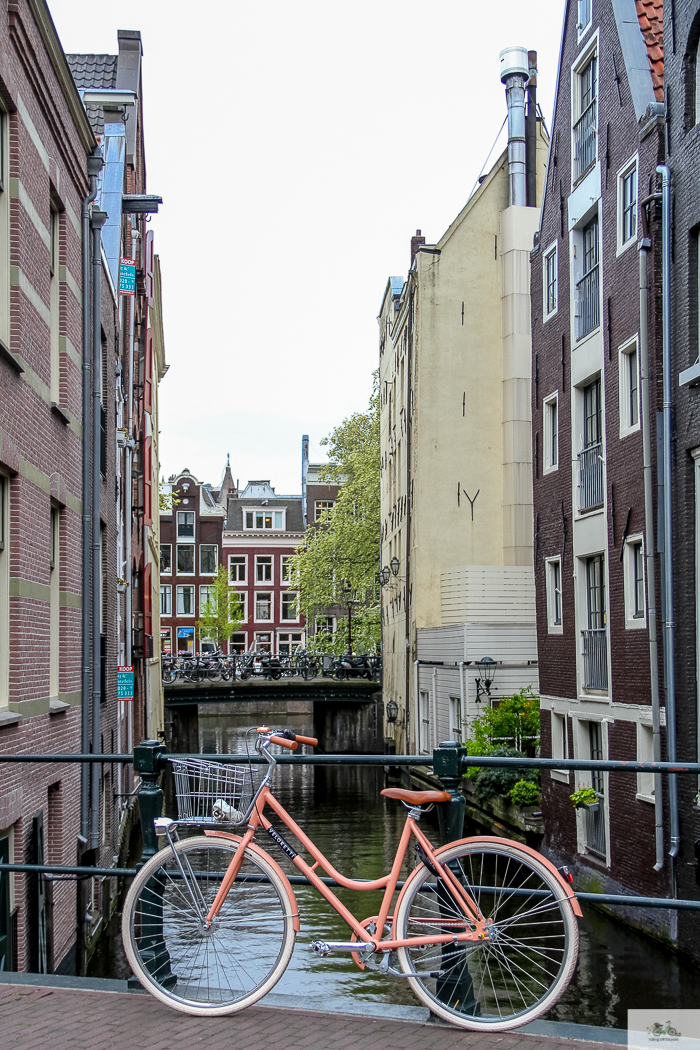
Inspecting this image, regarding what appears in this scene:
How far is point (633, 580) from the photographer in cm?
1583

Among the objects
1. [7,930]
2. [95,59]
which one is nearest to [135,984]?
[7,930]

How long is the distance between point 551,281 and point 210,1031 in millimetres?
18272

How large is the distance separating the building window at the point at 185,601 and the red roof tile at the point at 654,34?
2144 inches

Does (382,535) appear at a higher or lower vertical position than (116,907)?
higher

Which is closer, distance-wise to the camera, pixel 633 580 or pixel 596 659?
pixel 633 580

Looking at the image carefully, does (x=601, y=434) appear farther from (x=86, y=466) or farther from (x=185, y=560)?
(x=185, y=560)

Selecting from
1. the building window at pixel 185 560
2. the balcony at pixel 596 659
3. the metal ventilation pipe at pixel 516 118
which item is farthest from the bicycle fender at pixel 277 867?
the building window at pixel 185 560

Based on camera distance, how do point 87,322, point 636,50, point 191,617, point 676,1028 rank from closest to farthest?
point 676,1028, point 87,322, point 636,50, point 191,617

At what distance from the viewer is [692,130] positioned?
13570 millimetres

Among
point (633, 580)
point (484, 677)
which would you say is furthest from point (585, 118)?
point (484, 677)

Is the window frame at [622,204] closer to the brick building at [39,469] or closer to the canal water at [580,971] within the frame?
the brick building at [39,469]

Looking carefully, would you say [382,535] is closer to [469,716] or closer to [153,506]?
[153,506]

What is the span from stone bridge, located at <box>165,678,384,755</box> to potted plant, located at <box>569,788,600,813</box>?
23.5m

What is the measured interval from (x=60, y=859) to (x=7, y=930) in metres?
2.87
